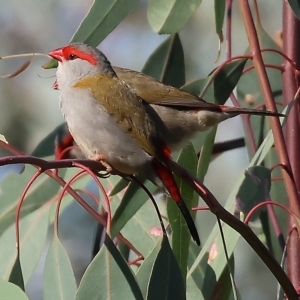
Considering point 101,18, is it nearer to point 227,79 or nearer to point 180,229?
point 227,79

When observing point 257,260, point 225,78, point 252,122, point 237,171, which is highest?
point 225,78

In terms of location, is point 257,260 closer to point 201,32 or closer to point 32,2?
point 201,32

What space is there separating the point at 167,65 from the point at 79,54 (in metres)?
0.35

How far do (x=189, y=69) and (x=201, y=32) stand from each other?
1.44 ft

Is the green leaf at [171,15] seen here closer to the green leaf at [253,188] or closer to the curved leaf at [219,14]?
the curved leaf at [219,14]

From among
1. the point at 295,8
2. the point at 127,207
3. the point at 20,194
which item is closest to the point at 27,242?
the point at 20,194

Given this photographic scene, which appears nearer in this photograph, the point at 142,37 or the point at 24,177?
the point at 24,177

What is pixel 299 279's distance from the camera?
198 centimetres

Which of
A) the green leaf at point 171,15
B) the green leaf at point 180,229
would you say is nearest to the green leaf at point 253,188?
the green leaf at point 180,229

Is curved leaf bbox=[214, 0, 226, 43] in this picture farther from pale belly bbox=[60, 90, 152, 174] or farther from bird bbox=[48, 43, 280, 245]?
pale belly bbox=[60, 90, 152, 174]

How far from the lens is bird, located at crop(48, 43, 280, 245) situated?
1.75 metres

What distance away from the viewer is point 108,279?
1654 millimetres

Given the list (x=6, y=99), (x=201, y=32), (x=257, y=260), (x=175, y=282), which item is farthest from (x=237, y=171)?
(x=175, y=282)

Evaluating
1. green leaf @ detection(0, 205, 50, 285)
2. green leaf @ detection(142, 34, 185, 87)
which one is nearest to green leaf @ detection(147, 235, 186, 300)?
green leaf @ detection(0, 205, 50, 285)
